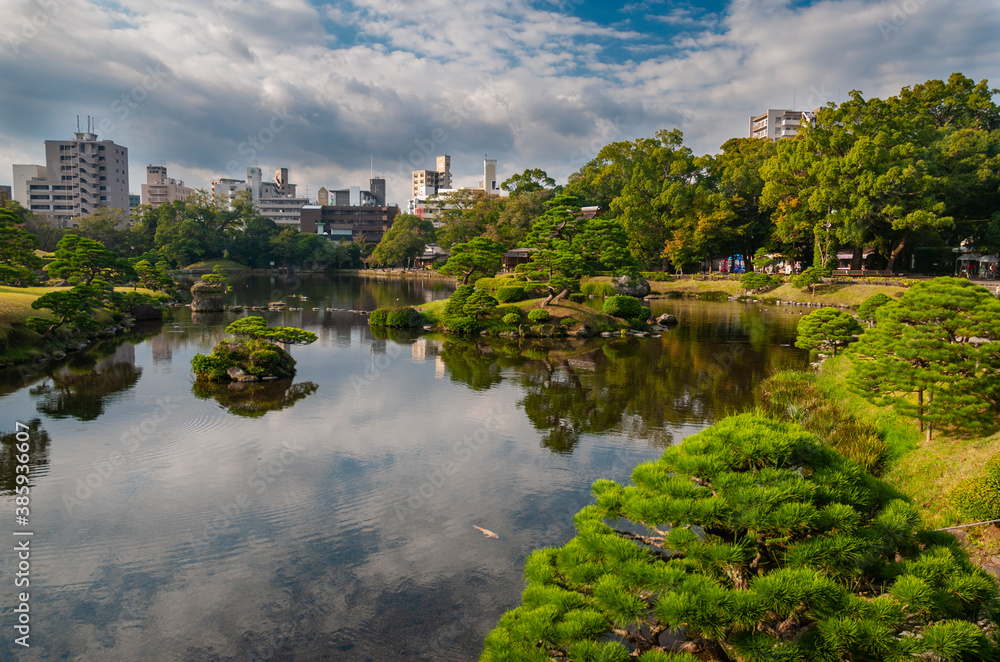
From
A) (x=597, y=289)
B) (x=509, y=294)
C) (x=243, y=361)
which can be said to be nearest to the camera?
(x=243, y=361)

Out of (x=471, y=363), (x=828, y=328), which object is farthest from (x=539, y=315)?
(x=828, y=328)

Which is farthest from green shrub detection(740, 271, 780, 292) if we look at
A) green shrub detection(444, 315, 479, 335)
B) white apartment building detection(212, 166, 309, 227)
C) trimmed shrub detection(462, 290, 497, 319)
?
white apartment building detection(212, 166, 309, 227)

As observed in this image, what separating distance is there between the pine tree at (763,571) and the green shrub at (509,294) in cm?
2622

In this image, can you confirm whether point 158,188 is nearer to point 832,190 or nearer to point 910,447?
point 832,190

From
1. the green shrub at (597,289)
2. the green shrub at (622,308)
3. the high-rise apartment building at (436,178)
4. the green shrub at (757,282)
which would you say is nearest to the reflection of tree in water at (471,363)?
the green shrub at (622,308)

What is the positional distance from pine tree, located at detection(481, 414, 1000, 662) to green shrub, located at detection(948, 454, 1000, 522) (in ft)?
11.5

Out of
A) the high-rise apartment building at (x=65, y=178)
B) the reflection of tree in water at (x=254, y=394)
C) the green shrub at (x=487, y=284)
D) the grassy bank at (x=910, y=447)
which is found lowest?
the reflection of tree in water at (x=254, y=394)

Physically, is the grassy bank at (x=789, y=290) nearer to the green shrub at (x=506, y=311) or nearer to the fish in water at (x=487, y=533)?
the green shrub at (x=506, y=311)

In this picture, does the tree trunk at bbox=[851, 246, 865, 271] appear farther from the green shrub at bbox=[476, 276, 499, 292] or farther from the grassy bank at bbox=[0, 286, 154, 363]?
the grassy bank at bbox=[0, 286, 154, 363]

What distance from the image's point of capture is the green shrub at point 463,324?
2762cm

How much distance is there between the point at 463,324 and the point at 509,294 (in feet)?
14.2

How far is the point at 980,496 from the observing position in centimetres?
671

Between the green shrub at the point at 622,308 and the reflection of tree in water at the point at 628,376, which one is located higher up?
the green shrub at the point at 622,308

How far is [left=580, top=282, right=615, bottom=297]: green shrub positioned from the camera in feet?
111
